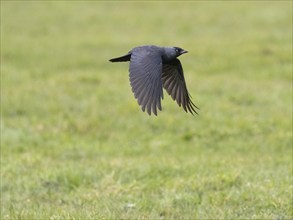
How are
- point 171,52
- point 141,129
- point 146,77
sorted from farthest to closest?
point 141,129 < point 171,52 < point 146,77

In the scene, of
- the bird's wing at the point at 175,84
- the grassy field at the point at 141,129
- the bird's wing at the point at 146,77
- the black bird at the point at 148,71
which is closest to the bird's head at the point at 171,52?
the black bird at the point at 148,71

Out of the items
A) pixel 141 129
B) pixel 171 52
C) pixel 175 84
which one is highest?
pixel 171 52

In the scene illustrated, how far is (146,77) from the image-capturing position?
4.86m

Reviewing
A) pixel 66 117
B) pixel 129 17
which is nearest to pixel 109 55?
pixel 129 17

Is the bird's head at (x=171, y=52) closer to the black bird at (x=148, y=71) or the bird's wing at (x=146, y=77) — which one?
the black bird at (x=148, y=71)

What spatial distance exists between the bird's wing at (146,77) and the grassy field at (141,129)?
1.21 m

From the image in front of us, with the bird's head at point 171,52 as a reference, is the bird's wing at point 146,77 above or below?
below

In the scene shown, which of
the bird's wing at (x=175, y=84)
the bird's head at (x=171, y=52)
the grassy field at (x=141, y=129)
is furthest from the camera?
the grassy field at (x=141, y=129)

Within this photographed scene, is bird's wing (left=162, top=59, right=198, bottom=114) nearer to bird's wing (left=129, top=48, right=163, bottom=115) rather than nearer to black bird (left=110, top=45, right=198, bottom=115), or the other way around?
black bird (left=110, top=45, right=198, bottom=115)

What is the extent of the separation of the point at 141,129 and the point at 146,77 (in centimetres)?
568

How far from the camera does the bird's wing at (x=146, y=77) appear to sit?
4704mm

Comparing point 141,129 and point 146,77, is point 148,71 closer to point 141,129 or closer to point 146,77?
point 146,77

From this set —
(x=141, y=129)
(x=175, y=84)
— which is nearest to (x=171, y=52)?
(x=175, y=84)

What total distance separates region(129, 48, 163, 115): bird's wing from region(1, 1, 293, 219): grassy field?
1.21 m
